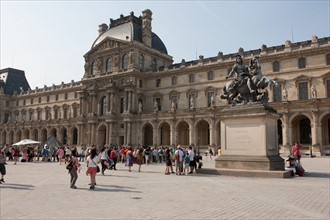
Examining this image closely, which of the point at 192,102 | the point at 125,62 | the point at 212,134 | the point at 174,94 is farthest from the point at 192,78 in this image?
the point at 125,62

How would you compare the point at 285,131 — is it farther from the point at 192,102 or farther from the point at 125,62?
the point at 125,62

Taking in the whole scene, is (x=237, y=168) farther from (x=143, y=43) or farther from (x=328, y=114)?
(x=143, y=43)

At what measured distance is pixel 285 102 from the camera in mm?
42250

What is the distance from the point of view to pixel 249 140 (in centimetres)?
1761

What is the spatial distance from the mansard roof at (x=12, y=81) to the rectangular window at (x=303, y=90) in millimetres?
74118

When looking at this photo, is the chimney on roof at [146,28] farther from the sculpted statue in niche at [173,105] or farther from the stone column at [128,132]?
the stone column at [128,132]

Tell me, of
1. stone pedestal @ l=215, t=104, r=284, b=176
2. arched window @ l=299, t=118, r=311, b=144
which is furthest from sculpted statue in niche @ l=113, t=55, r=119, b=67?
stone pedestal @ l=215, t=104, r=284, b=176

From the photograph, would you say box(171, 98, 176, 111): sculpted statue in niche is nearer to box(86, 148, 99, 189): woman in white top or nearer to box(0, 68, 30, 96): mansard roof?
box(86, 148, 99, 189): woman in white top

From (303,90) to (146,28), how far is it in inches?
1252

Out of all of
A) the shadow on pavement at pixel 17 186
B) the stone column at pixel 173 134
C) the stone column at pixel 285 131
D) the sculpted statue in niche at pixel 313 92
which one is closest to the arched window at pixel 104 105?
the stone column at pixel 173 134

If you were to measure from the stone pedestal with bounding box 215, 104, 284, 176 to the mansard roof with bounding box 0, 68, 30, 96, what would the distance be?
8478 centimetres

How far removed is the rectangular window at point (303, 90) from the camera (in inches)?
1796

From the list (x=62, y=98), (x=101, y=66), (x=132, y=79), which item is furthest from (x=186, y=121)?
(x=62, y=98)

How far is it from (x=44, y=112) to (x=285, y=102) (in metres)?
60.0
